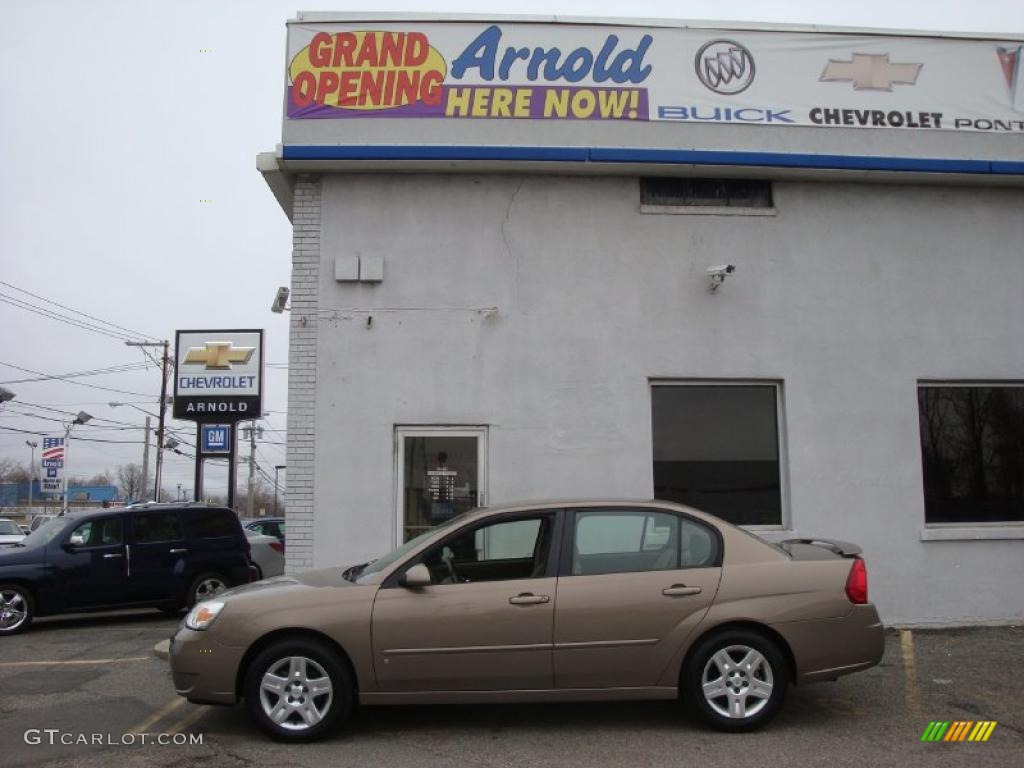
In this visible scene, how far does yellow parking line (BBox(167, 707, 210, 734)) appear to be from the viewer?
586 cm

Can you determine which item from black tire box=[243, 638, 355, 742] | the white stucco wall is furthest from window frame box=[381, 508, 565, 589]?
the white stucco wall

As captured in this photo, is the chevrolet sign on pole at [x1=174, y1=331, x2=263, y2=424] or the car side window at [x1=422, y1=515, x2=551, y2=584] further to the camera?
the chevrolet sign on pole at [x1=174, y1=331, x2=263, y2=424]

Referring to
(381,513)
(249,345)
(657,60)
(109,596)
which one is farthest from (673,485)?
(249,345)

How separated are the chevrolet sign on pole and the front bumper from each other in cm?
1413

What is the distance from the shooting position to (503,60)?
30.8ft

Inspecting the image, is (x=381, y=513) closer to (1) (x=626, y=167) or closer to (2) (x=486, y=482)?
(2) (x=486, y=482)

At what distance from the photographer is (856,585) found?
576 cm

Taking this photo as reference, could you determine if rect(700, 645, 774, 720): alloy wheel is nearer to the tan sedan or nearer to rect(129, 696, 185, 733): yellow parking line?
the tan sedan

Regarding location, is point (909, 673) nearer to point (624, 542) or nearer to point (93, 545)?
point (624, 542)

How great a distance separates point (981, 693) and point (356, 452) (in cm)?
583

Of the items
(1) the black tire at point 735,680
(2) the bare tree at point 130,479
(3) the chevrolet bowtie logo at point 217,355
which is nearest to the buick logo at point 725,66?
(1) the black tire at point 735,680

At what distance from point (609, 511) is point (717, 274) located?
404 centimetres

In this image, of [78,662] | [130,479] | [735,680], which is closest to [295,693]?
[735,680]

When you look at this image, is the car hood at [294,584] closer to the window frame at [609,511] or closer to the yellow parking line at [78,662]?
the window frame at [609,511]
